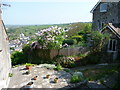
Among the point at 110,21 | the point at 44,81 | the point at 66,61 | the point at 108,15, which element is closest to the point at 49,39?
the point at 66,61

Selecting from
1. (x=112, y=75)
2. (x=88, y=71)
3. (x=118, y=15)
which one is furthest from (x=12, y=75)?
(x=118, y=15)

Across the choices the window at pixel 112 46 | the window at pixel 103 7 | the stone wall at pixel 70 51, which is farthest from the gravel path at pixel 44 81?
the window at pixel 103 7

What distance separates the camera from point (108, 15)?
28.5 metres

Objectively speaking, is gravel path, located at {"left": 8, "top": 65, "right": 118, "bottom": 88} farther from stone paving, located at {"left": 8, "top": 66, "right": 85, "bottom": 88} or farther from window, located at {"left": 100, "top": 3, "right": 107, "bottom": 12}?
window, located at {"left": 100, "top": 3, "right": 107, "bottom": 12}

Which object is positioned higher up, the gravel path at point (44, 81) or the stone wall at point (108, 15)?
the stone wall at point (108, 15)

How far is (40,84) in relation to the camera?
1280 cm

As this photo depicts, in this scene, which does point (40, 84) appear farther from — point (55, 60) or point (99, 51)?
point (99, 51)

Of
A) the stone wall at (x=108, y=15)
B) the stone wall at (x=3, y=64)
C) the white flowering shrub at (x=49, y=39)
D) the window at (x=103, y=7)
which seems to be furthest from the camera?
the window at (x=103, y=7)

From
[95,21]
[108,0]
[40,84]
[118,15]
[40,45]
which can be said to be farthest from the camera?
[95,21]

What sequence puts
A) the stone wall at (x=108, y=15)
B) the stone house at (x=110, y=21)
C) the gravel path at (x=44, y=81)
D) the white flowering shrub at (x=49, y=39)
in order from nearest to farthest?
the gravel path at (x=44, y=81) < the white flowering shrub at (x=49, y=39) < the stone house at (x=110, y=21) < the stone wall at (x=108, y=15)

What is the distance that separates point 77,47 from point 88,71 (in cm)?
547

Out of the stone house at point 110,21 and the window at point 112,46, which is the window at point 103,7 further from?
the window at point 112,46

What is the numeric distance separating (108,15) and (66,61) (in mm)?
13715

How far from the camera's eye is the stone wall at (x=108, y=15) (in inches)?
1046
